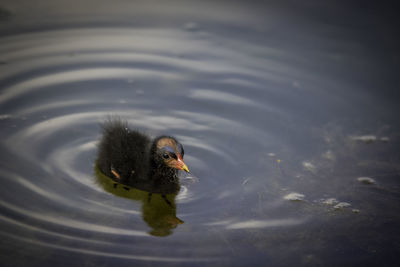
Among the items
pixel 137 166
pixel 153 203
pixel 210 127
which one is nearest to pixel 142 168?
pixel 137 166

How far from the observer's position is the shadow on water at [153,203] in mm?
5105

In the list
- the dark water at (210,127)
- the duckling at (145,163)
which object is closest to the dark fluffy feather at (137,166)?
the duckling at (145,163)

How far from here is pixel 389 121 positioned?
291 inches

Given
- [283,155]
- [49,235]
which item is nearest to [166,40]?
[283,155]

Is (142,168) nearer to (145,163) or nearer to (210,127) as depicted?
(145,163)

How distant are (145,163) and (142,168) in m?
0.08

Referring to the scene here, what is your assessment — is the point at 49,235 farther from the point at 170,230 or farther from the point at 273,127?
Answer: the point at 273,127

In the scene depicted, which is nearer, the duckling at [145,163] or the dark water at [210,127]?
the dark water at [210,127]

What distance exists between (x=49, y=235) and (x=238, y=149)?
9.54 feet

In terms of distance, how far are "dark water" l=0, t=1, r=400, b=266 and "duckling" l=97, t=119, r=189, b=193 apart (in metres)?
0.19

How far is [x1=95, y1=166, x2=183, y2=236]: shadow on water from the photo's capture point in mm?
5105

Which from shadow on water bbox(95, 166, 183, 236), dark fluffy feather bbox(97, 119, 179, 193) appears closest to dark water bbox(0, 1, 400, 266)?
shadow on water bbox(95, 166, 183, 236)

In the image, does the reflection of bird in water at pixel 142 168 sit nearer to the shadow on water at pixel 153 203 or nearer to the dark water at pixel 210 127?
the shadow on water at pixel 153 203

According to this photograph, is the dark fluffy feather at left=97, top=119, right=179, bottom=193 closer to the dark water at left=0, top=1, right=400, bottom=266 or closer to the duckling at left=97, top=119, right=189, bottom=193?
the duckling at left=97, top=119, right=189, bottom=193
